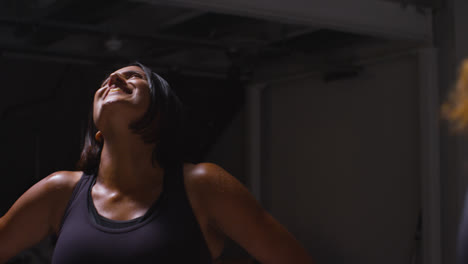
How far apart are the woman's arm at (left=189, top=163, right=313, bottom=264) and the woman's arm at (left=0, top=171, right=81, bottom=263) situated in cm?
33

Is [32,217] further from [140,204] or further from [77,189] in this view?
[140,204]

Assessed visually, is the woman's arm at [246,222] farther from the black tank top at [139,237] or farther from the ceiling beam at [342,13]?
the ceiling beam at [342,13]

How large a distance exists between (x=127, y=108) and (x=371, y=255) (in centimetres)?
379

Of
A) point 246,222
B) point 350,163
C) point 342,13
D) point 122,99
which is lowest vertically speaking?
point 350,163

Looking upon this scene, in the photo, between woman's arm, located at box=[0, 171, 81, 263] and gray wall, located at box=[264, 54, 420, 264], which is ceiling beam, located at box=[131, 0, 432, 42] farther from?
woman's arm, located at box=[0, 171, 81, 263]

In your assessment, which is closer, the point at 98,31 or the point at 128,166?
the point at 128,166

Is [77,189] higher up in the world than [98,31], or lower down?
lower down

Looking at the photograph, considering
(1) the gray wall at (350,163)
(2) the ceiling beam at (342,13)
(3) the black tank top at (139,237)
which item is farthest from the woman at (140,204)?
(1) the gray wall at (350,163)

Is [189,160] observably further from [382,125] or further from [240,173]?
[240,173]

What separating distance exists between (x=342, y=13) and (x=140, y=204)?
2251 millimetres

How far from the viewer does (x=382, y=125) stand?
440 cm

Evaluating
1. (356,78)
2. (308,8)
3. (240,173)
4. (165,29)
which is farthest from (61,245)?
(240,173)

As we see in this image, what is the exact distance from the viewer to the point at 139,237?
1099 mm

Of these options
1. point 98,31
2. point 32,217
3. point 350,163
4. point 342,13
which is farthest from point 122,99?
point 350,163
